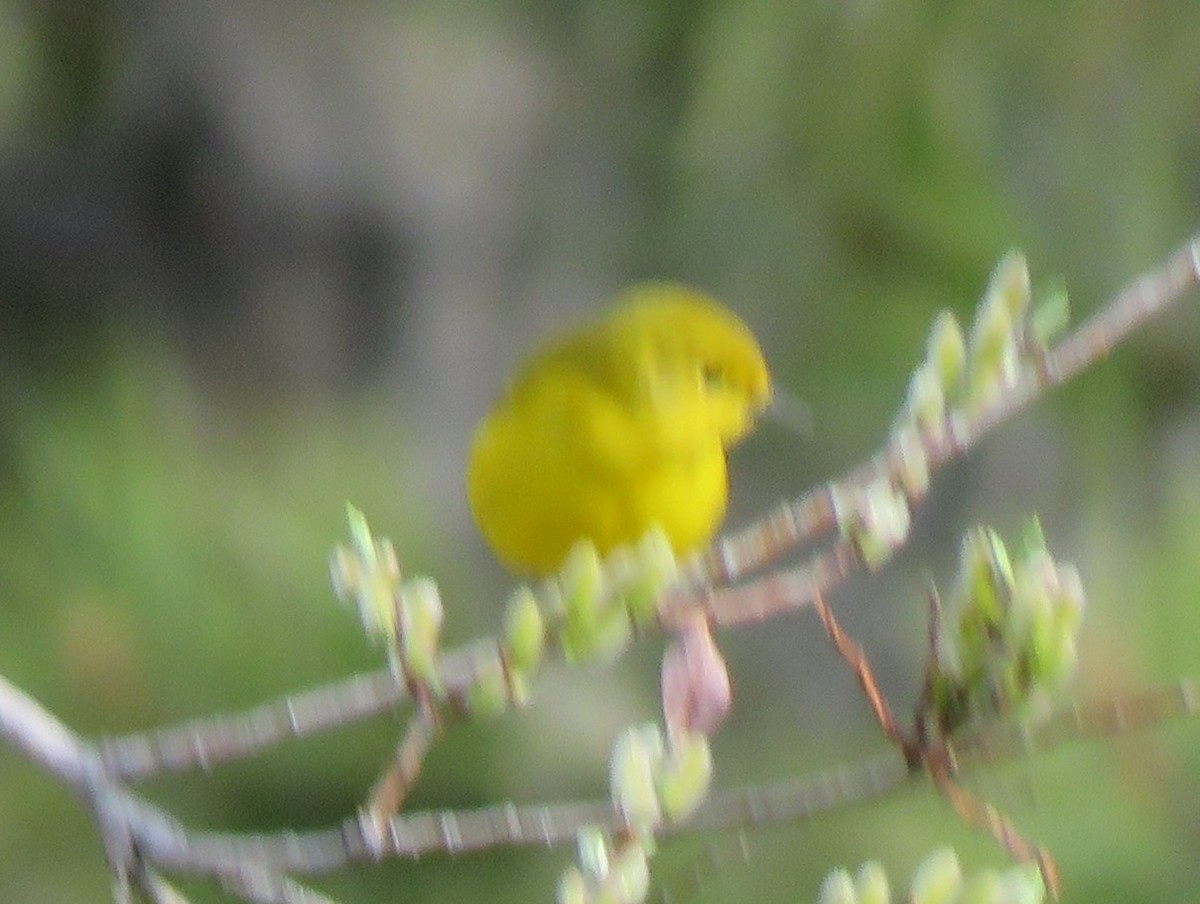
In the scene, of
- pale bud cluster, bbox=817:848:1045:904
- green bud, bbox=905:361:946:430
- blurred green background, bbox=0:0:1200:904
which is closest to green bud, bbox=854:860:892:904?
pale bud cluster, bbox=817:848:1045:904

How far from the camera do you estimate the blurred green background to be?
784 millimetres

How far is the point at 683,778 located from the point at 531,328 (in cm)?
63

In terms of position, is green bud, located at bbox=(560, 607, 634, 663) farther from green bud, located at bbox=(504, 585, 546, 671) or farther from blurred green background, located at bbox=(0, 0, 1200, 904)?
blurred green background, located at bbox=(0, 0, 1200, 904)

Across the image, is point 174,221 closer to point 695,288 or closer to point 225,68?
point 225,68

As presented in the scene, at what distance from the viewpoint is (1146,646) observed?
0.81m

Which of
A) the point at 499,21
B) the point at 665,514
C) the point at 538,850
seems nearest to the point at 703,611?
the point at 665,514

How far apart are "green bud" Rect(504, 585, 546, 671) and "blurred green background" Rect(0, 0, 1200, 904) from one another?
52cm

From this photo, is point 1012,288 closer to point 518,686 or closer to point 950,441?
point 950,441

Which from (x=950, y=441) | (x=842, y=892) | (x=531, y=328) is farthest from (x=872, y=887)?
(x=531, y=328)

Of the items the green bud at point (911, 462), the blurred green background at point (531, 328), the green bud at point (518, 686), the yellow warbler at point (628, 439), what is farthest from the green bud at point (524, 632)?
the blurred green background at point (531, 328)

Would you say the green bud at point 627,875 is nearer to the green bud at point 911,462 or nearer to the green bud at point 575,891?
the green bud at point 575,891

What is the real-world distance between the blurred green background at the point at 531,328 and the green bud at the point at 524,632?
0.52 metres

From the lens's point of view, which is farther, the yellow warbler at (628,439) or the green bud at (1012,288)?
the yellow warbler at (628,439)

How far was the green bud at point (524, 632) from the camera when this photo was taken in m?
0.27
